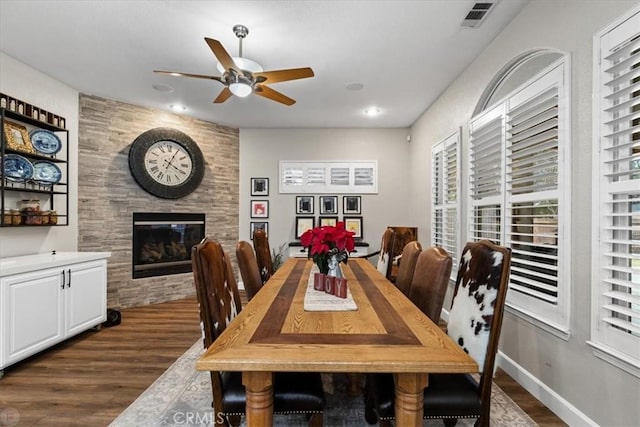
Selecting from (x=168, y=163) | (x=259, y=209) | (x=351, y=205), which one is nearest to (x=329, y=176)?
(x=351, y=205)

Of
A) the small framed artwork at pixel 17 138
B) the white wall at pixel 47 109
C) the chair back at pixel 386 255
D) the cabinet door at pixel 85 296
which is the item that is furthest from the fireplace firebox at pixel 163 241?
the chair back at pixel 386 255

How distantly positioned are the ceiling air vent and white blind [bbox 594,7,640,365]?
2.79 ft

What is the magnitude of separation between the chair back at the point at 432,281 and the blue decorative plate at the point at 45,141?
378cm

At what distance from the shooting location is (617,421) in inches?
60.8

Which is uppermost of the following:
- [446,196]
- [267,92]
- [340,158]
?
[267,92]

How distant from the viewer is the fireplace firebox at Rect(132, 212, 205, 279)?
4406mm

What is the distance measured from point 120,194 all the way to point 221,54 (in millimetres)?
2973

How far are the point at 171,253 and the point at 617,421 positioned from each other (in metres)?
4.89

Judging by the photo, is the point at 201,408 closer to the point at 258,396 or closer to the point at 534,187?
the point at 258,396

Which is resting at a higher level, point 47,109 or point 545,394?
point 47,109

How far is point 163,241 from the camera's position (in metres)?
4.65

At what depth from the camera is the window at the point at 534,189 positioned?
6.31 feet

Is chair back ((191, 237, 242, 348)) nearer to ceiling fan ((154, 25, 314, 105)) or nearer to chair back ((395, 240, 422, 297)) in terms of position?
chair back ((395, 240, 422, 297))

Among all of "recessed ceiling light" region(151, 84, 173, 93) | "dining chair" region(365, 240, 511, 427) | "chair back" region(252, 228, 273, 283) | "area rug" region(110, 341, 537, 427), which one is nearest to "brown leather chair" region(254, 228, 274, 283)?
"chair back" region(252, 228, 273, 283)
